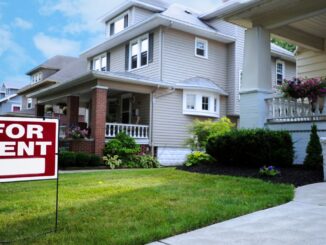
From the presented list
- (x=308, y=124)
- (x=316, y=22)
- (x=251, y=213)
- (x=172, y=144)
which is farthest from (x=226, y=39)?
(x=251, y=213)

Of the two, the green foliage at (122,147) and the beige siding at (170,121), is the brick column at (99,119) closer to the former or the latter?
the green foliage at (122,147)

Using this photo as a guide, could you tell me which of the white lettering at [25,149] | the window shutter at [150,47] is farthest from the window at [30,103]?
the white lettering at [25,149]

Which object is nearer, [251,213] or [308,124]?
[251,213]

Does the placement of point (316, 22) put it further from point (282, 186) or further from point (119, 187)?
point (119, 187)

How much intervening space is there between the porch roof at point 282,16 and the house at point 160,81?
22.4 ft

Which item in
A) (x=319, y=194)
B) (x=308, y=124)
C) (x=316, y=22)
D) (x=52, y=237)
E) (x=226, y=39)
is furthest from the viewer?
(x=226, y=39)

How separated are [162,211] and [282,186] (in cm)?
273

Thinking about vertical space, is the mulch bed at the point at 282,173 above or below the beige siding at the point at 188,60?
below

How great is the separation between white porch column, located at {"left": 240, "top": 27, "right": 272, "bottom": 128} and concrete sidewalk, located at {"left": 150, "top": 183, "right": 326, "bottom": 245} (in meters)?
5.33

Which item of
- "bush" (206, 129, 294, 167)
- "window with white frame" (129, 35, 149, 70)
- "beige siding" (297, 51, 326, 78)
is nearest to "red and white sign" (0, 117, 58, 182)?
"bush" (206, 129, 294, 167)

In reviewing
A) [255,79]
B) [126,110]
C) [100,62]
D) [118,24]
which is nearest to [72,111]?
[126,110]

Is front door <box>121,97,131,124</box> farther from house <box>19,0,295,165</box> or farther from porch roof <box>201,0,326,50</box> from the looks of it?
porch roof <box>201,0,326,50</box>

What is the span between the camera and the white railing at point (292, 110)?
30.7 feet

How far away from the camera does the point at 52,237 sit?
4016 mm
